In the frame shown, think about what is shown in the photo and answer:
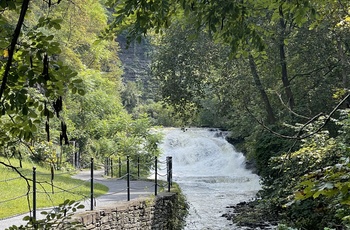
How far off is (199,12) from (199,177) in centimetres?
1868

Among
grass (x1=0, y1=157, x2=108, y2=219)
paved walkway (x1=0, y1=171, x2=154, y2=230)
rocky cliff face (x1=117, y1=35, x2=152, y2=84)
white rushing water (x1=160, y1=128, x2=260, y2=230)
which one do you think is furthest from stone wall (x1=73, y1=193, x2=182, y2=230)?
rocky cliff face (x1=117, y1=35, x2=152, y2=84)

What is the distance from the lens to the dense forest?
1.85 m

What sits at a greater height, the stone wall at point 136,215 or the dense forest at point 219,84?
the dense forest at point 219,84

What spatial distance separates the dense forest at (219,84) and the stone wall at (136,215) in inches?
53.9

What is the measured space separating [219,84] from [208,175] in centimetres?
817

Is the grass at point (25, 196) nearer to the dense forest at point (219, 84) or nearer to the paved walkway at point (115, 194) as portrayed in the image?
the paved walkway at point (115, 194)

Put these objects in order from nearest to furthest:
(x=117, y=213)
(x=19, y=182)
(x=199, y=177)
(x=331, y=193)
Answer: (x=331, y=193) → (x=117, y=213) → (x=19, y=182) → (x=199, y=177)

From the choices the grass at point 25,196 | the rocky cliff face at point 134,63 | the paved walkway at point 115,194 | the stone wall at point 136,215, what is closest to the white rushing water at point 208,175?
the stone wall at point 136,215

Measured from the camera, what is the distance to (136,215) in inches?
309

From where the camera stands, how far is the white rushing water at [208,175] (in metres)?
12.1

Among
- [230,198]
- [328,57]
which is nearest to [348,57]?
[328,57]

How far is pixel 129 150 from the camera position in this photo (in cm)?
1574

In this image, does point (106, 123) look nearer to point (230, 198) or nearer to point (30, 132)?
point (230, 198)

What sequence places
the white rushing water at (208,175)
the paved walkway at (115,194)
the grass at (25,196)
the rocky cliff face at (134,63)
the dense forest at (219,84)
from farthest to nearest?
1. the rocky cliff face at (134,63)
2. the white rushing water at (208,175)
3. the grass at (25,196)
4. the paved walkway at (115,194)
5. the dense forest at (219,84)
